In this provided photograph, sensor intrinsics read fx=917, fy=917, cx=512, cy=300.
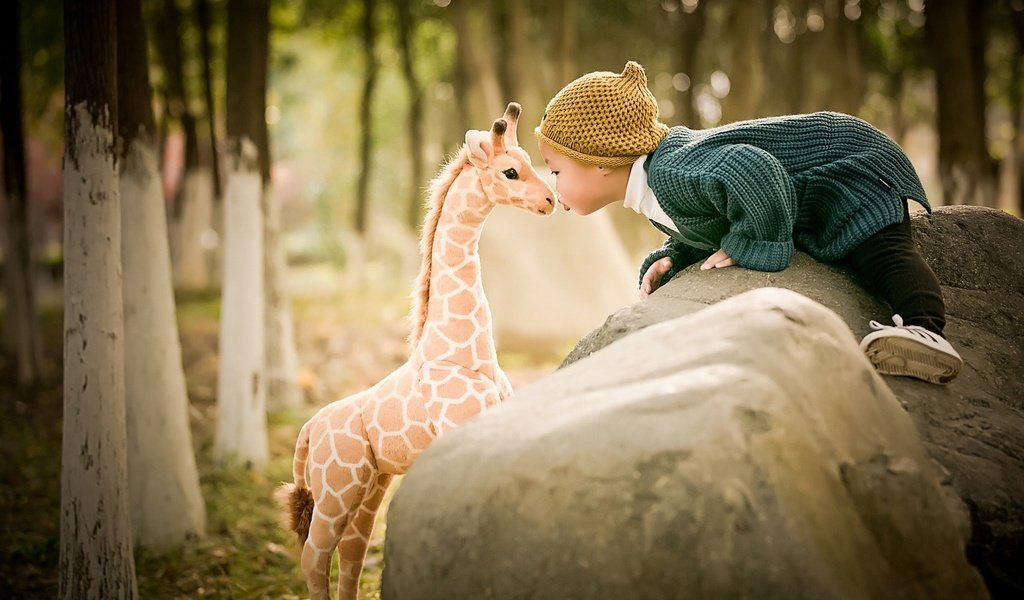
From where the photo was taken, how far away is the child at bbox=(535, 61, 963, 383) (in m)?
3.57

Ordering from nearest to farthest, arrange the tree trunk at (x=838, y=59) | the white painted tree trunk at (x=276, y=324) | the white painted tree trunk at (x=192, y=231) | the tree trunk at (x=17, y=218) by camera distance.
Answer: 1. the white painted tree trunk at (x=276, y=324)
2. the tree trunk at (x=17, y=218)
3. the tree trunk at (x=838, y=59)
4. the white painted tree trunk at (x=192, y=231)

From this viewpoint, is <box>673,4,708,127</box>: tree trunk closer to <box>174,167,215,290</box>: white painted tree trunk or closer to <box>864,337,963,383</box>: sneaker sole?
<box>174,167,215,290</box>: white painted tree trunk

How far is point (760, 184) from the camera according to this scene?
356 centimetres

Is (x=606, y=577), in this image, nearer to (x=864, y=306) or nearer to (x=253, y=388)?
(x=864, y=306)

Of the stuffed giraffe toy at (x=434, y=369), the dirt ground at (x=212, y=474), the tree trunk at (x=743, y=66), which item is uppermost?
the tree trunk at (x=743, y=66)

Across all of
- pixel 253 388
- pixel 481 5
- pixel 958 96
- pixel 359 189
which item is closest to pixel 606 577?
pixel 253 388

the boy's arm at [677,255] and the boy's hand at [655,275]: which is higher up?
the boy's arm at [677,255]

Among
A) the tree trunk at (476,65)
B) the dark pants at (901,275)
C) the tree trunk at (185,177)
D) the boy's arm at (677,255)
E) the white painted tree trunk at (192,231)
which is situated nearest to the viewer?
the dark pants at (901,275)

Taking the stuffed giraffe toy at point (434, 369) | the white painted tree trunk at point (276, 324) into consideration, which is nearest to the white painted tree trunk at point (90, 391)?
the stuffed giraffe toy at point (434, 369)

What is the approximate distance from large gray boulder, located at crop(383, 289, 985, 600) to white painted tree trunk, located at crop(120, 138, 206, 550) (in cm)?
378

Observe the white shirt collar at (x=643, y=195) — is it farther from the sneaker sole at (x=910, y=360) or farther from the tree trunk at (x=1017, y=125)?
the tree trunk at (x=1017, y=125)

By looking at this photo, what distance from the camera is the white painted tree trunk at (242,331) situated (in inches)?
314

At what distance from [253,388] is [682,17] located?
456 inches

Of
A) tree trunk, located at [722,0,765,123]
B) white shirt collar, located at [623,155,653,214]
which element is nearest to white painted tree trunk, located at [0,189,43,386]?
tree trunk, located at [722,0,765,123]
